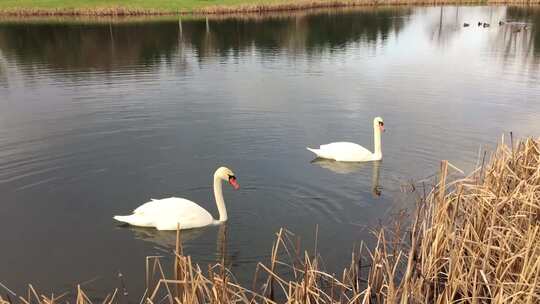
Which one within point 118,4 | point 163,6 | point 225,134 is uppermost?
point 118,4

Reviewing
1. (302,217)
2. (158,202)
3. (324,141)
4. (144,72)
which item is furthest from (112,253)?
(144,72)

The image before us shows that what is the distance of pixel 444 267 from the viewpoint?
5.45 metres

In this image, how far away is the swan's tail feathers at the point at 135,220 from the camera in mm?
7852

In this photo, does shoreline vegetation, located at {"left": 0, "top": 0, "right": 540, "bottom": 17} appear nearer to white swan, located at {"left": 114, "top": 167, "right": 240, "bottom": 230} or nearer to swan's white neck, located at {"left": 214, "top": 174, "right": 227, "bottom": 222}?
swan's white neck, located at {"left": 214, "top": 174, "right": 227, "bottom": 222}

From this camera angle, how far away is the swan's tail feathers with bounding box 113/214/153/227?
309 inches

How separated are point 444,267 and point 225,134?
8.16 m

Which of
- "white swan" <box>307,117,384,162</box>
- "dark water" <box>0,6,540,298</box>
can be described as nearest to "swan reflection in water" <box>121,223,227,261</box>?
→ "dark water" <box>0,6,540,298</box>

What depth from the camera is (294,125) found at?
13.7 m

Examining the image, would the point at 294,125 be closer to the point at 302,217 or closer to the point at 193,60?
the point at 302,217

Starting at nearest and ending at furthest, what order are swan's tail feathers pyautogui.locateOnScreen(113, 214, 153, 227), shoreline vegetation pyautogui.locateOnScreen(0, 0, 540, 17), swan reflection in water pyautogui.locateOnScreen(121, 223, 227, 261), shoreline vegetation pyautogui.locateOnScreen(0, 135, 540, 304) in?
shoreline vegetation pyautogui.locateOnScreen(0, 135, 540, 304) → swan reflection in water pyautogui.locateOnScreen(121, 223, 227, 261) → swan's tail feathers pyautogui.locateOnScreen(113, 214, 153, 227) → shoreline vegetation pyautogui.locateOnScreen(0, 0, 540, 17)

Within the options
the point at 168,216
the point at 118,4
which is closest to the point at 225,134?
the point at 168,216

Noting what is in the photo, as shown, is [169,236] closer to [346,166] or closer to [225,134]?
[346,166]

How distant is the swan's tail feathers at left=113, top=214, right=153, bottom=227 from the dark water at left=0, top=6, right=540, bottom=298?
0.17m

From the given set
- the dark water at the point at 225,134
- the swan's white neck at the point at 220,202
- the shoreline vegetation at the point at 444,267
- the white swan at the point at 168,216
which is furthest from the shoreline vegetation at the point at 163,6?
the shoreline vegetation at the point at 444,267
